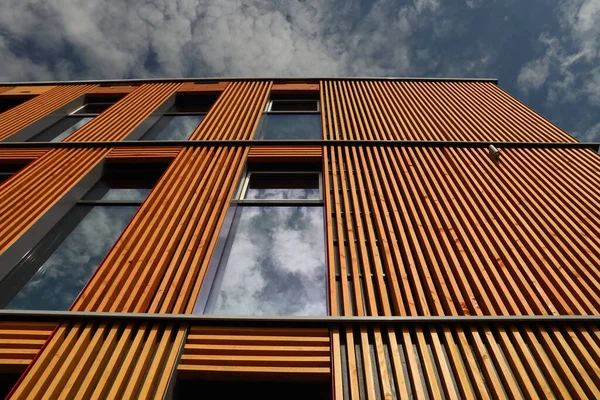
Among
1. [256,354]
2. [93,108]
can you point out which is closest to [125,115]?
[93,108]

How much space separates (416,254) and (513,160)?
3.01 meters

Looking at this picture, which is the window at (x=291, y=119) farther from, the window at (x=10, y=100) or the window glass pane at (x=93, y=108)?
the window at (x=10, y=100)

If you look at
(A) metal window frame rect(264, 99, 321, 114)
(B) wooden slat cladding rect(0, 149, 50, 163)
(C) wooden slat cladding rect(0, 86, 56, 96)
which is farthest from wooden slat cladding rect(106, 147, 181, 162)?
(C) wooden slat cladding rect(0, 86, 56, 96)

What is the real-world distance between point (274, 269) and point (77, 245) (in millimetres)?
2579

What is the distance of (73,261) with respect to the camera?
3553mm

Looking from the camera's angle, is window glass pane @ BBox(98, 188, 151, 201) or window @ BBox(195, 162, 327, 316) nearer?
window @ BBox(195, 162, 327, 316)

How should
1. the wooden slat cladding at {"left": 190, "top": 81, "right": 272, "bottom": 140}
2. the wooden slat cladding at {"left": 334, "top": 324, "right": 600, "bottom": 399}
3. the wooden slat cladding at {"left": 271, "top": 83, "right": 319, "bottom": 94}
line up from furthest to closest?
the wooden slat cladding at {"left": 271, "top": 83, "right": 319, "bottom": 94} → the wooden slat cladding at {"left": 190, "top": 81, "right": 272, "bottom": 140} → the wooden slat cladding at {"left": 334, "top": 324, "right": 600, "bottom": 399}

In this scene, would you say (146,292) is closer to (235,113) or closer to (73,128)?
(235,113)

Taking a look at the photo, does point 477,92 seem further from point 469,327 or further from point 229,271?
point 229,271

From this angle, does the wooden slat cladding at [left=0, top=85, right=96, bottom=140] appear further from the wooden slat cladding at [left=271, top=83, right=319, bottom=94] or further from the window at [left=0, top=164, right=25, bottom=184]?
the wooden slat cladding at [left=271, top=83, right=319, bottom=94]

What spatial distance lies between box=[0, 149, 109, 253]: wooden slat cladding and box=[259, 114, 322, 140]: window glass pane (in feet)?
9.50

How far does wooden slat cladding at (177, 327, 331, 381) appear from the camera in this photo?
2504 mm

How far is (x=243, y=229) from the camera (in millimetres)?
4012

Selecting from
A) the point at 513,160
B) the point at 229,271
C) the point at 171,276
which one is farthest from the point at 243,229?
the point at 513,160
